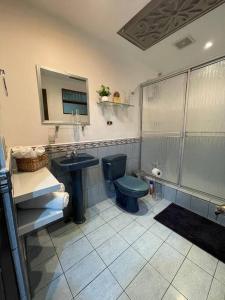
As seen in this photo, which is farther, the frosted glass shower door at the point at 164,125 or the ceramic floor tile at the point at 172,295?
the frosted glass shower door at the point at 164,125

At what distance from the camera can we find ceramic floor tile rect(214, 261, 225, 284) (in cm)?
107

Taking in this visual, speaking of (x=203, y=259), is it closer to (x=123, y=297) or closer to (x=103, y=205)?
(x=123, y=297)

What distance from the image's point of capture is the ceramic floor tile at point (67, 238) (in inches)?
54.5

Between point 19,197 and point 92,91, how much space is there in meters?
1.53

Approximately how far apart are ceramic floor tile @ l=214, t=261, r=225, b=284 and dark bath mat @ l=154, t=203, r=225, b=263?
0.21 feet

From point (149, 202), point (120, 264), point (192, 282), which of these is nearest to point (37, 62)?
point (120, 264)

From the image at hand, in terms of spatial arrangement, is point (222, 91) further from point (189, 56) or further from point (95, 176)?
point (95, 176)

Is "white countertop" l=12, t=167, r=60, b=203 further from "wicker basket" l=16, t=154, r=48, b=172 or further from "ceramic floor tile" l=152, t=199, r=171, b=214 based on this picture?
"ceramic floor tile" l=152, t=199, r=171, b=214

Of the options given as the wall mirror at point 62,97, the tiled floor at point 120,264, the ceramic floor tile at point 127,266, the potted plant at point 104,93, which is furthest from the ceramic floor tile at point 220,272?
the potted plant at point 104,93

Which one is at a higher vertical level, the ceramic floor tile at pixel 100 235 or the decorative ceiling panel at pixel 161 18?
the decorative ceiling panel at pixel 161 18

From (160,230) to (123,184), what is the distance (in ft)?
2.20

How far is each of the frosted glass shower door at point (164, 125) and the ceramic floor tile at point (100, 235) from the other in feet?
3.97

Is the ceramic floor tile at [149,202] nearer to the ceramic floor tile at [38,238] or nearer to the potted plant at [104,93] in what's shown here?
the ceramic floor tile at [38,238]

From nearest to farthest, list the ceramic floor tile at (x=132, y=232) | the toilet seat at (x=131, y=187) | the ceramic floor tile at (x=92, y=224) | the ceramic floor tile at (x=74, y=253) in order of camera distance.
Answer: the ceramic floor tile at (x=74, y=253)
the ceramic floor tile at (x=132, y=232)
the ceramic floor tile at (x=92, y=224)
the toilet seat at (x=131, y=187)
